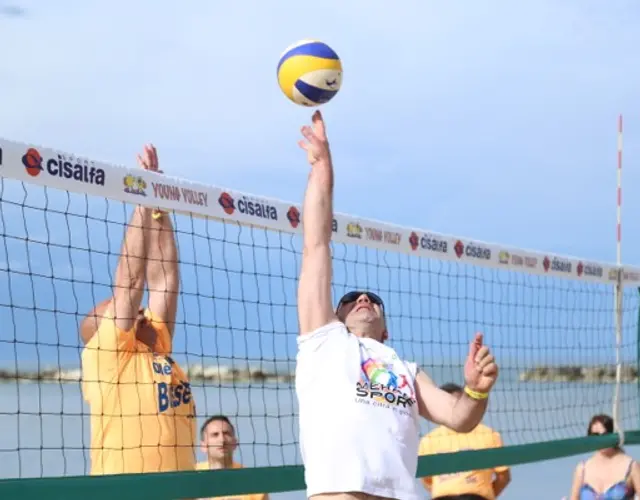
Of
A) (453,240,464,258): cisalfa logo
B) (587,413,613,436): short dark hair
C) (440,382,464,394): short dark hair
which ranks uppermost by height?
(453,240,464,258): cisalfa logo

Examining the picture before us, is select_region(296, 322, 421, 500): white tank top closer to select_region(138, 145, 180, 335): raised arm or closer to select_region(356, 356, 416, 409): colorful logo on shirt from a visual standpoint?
select_region(356, 356, 416, 409): colorful logo on shirt

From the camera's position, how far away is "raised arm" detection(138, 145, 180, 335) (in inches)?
225

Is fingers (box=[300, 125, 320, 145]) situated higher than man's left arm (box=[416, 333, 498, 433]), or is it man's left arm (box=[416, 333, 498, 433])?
fingers (box=[300, 125, 320, 145])

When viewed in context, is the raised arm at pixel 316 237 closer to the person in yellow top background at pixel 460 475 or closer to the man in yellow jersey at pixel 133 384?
the man in yellow jersey at pixel 133 384

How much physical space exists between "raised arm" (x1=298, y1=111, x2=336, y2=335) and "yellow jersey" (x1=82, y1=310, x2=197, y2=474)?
1.02 meters

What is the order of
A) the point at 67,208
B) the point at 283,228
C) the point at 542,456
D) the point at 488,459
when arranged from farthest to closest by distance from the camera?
the point at 542,456
the point at 488,459
the point at 283,228
the point at 67,208

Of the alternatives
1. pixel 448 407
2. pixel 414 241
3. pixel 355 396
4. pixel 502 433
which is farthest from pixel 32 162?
pixel 502 433

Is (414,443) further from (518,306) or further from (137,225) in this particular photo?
(518,306)

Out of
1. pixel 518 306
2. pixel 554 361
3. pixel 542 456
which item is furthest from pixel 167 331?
pixel 554 361

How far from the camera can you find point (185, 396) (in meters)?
5.50

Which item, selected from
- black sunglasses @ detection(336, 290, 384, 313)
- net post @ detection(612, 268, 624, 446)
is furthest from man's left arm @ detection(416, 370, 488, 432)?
net post @ detection(612, 268, 624, 446)

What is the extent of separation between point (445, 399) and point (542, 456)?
312cm

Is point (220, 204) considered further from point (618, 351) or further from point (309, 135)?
point (618, 351)

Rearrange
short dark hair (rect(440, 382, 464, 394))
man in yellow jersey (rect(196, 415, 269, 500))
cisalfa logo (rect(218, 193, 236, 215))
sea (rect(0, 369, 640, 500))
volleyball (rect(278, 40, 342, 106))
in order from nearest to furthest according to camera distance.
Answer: volleyball (rect(278, 40, 342, 106)) → cisalfa logo (rect(218, 193, 236, 215)) → man in yellow jersey (rect(196, 415, 269, 500)) → short dark hair (rect(440, 382, 464, 394)) → sea (rect(0, 369, 640, 500))
